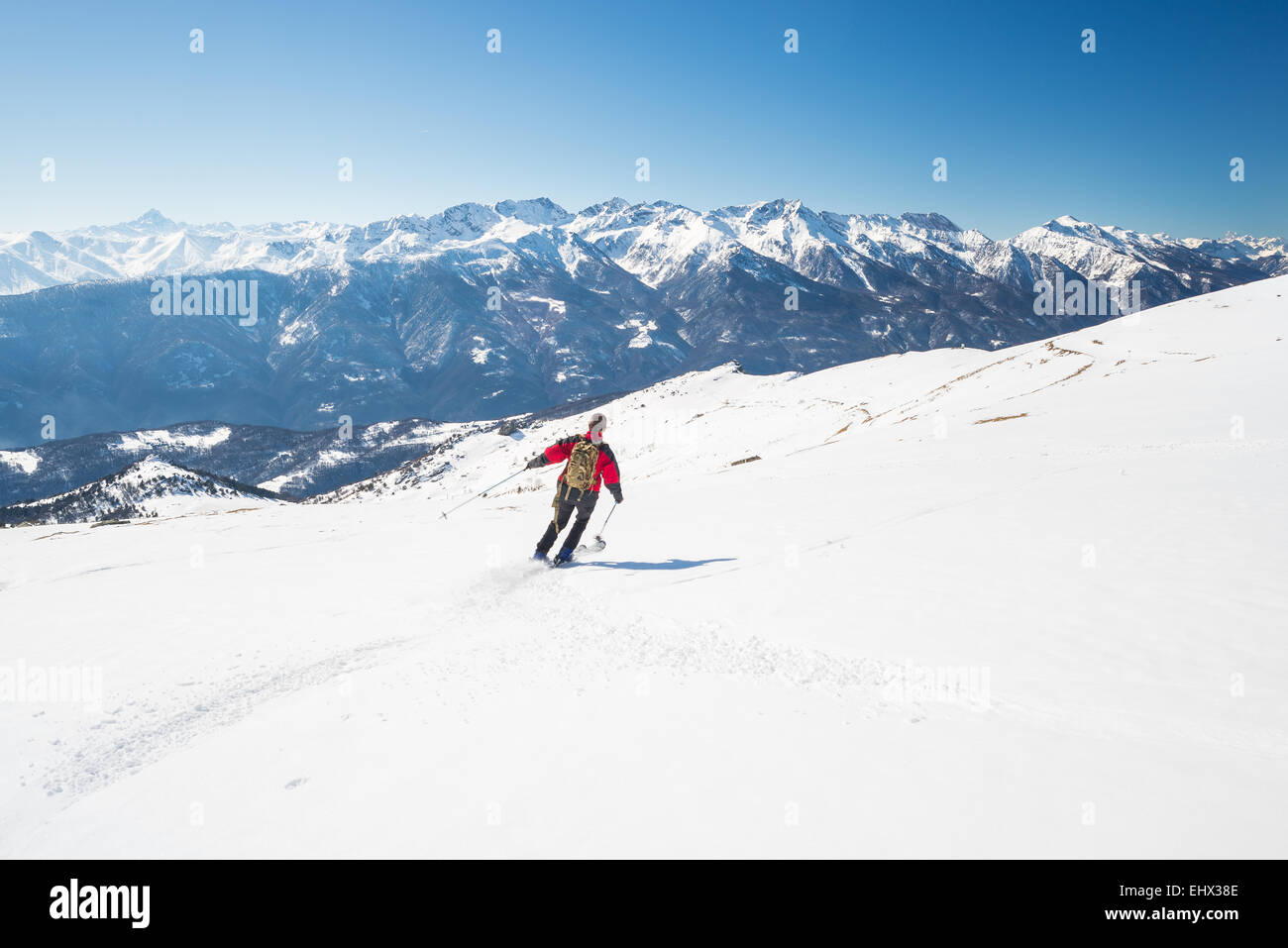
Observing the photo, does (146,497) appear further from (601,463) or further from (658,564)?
(658,564)

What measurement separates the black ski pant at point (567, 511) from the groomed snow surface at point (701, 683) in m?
0.71

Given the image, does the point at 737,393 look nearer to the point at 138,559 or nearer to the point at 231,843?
the point at 138,559

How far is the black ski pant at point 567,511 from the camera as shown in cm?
1299

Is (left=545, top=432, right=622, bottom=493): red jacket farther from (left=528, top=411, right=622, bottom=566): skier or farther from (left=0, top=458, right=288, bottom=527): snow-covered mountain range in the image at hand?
(left=0, top=458, right=288, bottom=527): snow-covered mountain range

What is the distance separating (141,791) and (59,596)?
30.3 feet

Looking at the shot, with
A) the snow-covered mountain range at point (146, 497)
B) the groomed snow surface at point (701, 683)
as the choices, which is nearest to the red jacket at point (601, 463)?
the groomed snow surface at point (701, 683)

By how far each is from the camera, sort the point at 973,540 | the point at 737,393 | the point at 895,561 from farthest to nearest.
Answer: the point at 737,393, the point at 973,540, the point at 895,561

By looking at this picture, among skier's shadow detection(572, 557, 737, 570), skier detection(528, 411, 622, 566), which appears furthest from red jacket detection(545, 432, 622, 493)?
skier's shadow detection(572, 557, 737, 570)

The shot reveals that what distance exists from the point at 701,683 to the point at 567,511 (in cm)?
703

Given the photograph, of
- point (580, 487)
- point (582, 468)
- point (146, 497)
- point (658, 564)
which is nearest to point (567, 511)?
point (580, 487)

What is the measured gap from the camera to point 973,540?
39.1 ft

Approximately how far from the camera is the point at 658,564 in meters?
12.4

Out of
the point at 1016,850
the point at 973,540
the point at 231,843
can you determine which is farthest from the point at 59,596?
the point at 973,540

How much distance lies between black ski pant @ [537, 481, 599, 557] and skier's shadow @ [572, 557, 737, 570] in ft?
2.17
